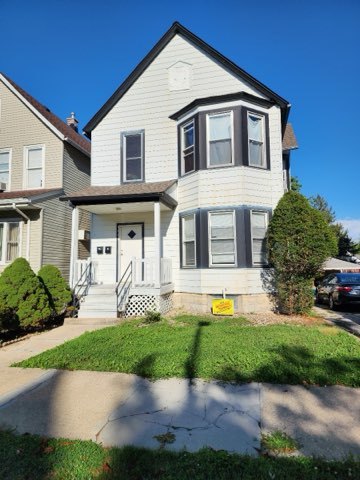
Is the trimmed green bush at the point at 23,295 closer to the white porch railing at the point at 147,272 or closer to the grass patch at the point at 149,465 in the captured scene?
the white porch railing at the point at 147,272

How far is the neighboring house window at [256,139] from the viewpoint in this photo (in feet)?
37.3

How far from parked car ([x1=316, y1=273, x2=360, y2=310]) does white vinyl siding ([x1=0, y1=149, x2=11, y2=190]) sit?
14796mm

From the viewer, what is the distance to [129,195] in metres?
10.8

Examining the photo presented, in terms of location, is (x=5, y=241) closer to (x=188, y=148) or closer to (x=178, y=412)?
(x=188, y=148)

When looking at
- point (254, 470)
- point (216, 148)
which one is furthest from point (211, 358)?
point (216, 148)

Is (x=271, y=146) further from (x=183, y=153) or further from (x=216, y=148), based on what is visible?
(x=183, y=153)

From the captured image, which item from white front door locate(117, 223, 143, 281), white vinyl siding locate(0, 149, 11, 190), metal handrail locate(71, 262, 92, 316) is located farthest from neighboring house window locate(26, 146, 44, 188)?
metal handrail locate(71, 262, 92, 316)

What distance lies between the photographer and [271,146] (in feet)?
38.5

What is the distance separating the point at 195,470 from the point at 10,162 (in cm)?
1547

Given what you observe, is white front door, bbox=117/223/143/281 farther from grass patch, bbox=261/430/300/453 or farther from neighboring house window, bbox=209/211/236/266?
grass patch, bbox=261/430/300/453

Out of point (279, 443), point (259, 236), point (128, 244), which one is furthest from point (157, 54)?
point (279, 443)

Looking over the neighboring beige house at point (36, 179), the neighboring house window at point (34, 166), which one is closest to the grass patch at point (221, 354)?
the neighboring beige house at point (36, 179)

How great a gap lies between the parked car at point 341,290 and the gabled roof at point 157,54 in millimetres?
6749

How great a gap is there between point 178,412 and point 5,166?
1479 centimetres
